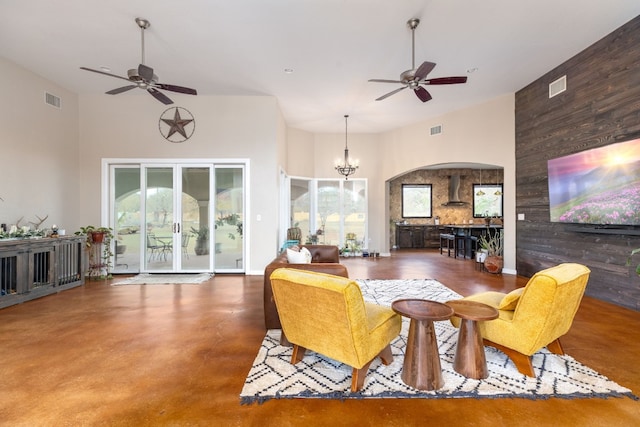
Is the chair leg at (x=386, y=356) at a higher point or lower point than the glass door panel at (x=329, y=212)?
lower

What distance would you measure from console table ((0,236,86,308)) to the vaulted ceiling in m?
2.91

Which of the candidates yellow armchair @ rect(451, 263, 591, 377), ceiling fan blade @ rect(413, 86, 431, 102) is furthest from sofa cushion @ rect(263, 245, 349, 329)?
ceiling fan blade @ rect(413, 86, 431, 102)

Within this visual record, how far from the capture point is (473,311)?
2.36m

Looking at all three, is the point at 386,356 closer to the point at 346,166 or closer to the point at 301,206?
the point at 346,166

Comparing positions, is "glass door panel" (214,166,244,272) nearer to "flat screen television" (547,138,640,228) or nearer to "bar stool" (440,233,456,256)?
"flat screen television" (547,138,640,228)

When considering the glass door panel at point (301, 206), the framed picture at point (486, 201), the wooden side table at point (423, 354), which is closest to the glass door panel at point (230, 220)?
the glass door panel at point (301, 206)

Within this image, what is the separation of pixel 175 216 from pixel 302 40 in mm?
4210

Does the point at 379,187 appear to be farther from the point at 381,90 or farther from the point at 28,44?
the point at 28,44

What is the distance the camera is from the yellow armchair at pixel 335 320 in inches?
79.4

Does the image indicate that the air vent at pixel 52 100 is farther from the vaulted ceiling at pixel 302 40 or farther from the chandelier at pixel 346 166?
the chandelier at pixel 346 166

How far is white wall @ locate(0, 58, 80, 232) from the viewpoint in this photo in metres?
4.71

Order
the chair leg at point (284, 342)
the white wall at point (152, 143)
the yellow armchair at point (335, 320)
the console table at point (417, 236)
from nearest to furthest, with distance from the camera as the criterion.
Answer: the yellow armchair at point (335, 320), the chair leg at point (284, 342), the white wall at point (152, 143), the console table at point (417, 236)

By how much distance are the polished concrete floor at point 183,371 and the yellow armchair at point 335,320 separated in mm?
321

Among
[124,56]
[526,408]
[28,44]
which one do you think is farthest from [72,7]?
[526,408]
